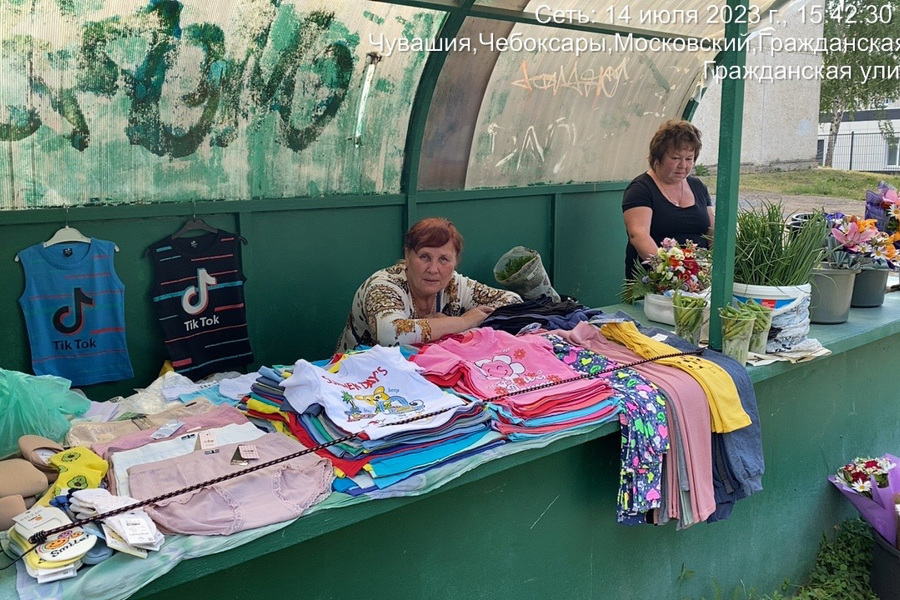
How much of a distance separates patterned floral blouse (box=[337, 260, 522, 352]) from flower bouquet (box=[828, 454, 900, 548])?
194cm

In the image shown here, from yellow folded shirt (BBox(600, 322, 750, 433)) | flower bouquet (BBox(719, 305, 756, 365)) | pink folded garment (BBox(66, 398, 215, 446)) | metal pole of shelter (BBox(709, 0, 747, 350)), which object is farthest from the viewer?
flower bouquet (BBox(719, 305, 756, 365))

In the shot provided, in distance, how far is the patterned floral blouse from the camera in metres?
3.37

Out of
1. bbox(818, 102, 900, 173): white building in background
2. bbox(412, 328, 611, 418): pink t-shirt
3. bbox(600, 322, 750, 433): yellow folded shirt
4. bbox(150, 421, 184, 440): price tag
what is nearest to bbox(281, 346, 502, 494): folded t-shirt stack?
bbox(412, 328, 611, 418): pink t-shirt

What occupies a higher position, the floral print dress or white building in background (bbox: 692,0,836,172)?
white building in background (bbox: 692,0,836,172)

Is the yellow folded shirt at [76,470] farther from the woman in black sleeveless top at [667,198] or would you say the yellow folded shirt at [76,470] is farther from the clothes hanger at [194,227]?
the woman in black sleeveless top at [667,198]

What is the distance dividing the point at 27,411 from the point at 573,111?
4.42 m

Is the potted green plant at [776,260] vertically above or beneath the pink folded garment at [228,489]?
above

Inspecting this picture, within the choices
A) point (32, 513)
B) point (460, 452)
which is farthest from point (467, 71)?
point (32, 513)

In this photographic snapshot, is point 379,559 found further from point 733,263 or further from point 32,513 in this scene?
point 733,263

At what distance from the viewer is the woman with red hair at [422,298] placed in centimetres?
339

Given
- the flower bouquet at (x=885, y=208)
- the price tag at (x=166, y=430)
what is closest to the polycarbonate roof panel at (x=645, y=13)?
the flower bouquet at (x=885, y=208)

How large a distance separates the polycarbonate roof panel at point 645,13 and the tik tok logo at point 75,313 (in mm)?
2659

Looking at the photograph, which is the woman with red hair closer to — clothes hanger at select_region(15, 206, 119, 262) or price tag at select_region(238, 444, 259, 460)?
price tag at select_region(238, 444, 259, 460)

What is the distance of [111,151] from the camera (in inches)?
149
